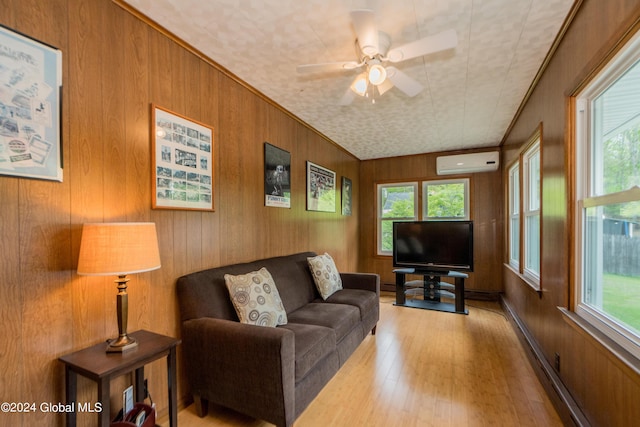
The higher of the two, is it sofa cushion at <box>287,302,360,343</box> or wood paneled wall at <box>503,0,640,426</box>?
wood paneled wall at <box>503,0,640,426</box>

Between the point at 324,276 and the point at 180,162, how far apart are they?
1816 mm

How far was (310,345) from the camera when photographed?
1.85 meters

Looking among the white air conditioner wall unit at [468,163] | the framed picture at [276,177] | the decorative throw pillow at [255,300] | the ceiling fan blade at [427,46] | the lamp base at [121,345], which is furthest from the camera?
the white air conditioner wall unit at [468,163]

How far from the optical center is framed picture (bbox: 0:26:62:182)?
4.01ft

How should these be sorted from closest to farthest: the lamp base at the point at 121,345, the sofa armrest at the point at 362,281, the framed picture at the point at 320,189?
the lamp base at the point at 121,345 < the sofa armrest at the point at 362,281 < the framed picture at the point at 320,189

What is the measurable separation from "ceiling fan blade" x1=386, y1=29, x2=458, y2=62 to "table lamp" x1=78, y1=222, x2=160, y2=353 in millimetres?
1722

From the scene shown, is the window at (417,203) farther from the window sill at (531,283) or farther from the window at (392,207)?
the window sill at (531,283)

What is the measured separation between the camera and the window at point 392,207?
17.3 ft

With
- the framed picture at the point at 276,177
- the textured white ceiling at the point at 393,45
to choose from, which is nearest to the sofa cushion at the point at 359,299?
the framed picture at the point at 276,177

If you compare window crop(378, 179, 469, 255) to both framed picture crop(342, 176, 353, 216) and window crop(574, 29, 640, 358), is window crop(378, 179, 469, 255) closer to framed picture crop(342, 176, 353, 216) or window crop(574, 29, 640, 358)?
framed picture crop(342, 176, 353, 216)

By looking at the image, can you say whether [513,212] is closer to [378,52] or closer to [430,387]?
[430,387]

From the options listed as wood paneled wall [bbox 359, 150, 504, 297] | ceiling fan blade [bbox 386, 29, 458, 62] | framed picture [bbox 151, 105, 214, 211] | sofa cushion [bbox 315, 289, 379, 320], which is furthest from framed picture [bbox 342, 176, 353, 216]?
ceiling fan blade [bbox 386, 29, 458, 62]

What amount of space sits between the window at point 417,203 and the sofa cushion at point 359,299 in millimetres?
2229

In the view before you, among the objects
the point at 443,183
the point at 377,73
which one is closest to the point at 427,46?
the point at 377,73
